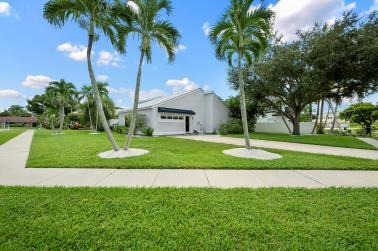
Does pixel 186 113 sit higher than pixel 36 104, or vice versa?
pixel 36 104

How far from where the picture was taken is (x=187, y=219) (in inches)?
105

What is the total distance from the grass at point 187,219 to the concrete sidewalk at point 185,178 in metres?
0.50

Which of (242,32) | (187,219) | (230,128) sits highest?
(242,32)

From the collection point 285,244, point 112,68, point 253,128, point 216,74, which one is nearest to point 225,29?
point 285,244

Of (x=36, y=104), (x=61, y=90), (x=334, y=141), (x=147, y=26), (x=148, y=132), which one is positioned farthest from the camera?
(x=36, y=104)

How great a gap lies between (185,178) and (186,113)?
1610 centimetres

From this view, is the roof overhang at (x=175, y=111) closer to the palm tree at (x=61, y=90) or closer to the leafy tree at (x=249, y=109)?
the leafy tree at (x=249, y=109)

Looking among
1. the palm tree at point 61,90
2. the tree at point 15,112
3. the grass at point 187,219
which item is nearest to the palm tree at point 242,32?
the grass at point 187,219

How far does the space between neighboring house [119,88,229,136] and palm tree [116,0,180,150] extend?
34.0 feet

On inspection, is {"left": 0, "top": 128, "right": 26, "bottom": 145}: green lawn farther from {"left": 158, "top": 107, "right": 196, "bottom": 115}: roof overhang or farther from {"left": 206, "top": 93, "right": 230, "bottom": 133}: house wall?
{"left": 206, "top": 93, "right": 230, "bottom": 133}: house wall

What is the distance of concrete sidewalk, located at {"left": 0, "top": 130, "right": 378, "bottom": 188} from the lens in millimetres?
4268

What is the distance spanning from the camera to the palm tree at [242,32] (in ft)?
24.6

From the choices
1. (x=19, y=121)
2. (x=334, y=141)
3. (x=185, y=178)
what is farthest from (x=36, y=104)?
(x=334, y=141)

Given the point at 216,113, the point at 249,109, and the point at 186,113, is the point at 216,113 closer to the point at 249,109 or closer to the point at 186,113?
the point at 249,109
